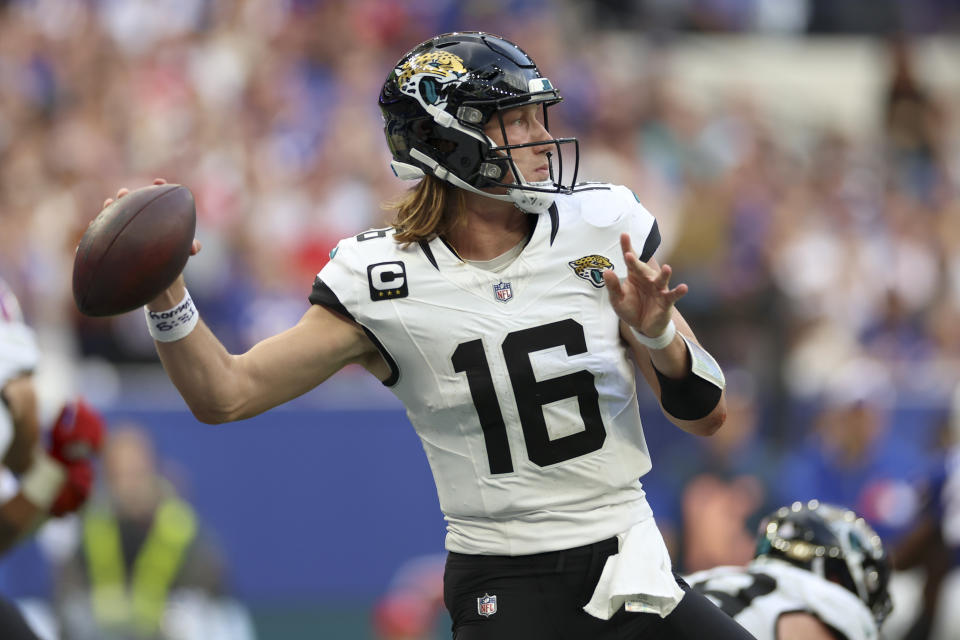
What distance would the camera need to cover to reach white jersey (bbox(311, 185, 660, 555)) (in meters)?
3.26

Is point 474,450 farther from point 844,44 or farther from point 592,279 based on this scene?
point 844,44

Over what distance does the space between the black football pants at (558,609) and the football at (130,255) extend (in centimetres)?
100

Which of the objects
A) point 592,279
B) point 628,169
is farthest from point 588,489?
point 628,169

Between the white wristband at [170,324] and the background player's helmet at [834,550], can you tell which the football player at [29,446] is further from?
the background player's helmet at [834,550]

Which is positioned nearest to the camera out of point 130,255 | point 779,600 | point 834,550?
point 130,255

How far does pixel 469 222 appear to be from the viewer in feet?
11.4

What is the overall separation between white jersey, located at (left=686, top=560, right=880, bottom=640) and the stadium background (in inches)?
96.3

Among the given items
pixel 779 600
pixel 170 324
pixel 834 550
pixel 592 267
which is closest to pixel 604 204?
pixel 592 267

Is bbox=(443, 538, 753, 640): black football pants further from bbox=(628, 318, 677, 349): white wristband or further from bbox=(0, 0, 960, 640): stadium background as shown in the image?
bbox=(0, 0, 960, 640): stadium background

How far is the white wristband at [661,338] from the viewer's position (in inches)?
123

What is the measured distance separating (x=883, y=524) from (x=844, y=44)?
29.3 ft

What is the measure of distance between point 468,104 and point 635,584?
1.19m

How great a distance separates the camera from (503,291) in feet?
10.9

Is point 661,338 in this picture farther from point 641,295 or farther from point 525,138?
point 525,138
